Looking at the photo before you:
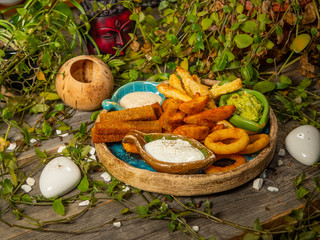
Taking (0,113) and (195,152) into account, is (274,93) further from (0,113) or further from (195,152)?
(0,113)

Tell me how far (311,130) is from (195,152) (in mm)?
483

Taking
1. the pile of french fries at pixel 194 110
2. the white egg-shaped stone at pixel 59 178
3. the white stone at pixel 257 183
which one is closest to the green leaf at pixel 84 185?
the white egg-shaped stone at pixel 59 178

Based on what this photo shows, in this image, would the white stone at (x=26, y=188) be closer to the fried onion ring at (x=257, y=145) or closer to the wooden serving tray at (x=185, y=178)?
the wooden serving tray at (x=185, y=178)

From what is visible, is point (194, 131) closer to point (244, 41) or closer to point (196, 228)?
point (196, 228)

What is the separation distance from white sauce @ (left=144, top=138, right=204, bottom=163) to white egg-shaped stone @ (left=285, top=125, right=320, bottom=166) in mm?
410

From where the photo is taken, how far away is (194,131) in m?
1.22

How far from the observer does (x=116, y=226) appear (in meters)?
1.10

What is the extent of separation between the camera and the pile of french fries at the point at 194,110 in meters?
1.25

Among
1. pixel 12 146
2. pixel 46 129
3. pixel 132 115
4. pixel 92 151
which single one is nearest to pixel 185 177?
pixel 132 115

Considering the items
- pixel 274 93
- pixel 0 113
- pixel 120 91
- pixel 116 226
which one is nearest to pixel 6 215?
pixel 116 226

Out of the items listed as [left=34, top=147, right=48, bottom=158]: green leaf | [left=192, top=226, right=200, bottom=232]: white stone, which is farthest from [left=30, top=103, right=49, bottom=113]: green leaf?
[left=192, top=226, right=200, bottom=232]: white stone

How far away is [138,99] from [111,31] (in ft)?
1.83

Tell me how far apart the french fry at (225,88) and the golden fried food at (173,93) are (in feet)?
0.39

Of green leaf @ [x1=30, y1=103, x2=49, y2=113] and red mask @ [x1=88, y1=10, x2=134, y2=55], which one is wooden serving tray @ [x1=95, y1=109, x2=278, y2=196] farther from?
red mask @ [x1=88, y1=10, x2=134, y2=55]
